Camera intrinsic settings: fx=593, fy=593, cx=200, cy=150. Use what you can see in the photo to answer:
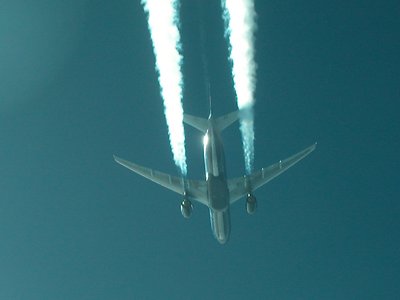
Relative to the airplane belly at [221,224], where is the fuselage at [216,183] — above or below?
above

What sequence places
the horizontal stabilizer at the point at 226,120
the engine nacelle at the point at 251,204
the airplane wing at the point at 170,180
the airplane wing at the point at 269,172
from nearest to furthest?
the horizontal stabilizer at the point at 226,120 → the engine nacelle at the point at 251,204 → the airplane wing at the point at 269,172 → the airplane wing at the point at 170,180

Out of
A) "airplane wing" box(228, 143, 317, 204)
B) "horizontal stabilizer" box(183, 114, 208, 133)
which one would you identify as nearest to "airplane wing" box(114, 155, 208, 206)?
"airplane wing" box(228, 143, 317, 204)

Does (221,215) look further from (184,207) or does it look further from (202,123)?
(202,123)

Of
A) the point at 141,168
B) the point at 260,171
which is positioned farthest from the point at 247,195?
the point at 141,168

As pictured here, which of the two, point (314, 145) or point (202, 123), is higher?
point (202, 123)

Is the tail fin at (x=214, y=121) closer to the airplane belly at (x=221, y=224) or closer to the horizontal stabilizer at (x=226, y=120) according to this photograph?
the horizontal stabilizer at (x=226, y=120)

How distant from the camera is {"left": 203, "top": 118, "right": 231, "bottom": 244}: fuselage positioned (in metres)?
39.6

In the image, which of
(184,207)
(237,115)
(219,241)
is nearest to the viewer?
(237,115)

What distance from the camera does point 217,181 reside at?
41.2 meters

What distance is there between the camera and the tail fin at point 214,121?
129ft

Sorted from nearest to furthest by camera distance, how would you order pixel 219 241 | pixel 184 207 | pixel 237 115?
1. pixel 237 115
2. pixel 184 207
3. pixel 219 241

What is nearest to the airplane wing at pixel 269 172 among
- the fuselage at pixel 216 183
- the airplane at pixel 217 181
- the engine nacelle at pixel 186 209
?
the airplane at pixel 217 181

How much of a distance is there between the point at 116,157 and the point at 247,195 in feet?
33.5

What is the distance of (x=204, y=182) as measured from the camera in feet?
148
